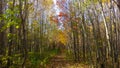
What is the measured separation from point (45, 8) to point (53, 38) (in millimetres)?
32651

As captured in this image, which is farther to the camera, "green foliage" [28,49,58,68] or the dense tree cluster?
"green foliage" [28,49,58,68]

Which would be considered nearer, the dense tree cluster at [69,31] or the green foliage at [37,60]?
the dense tree cluster at [69,31]

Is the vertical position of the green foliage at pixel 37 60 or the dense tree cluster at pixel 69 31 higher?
the dense tree cluster at pixel 69 31

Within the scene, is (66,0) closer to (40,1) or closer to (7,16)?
(40,1)

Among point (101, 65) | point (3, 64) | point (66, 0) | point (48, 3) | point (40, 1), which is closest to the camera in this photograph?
point (3, 64)

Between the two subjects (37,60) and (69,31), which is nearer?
(37,60)

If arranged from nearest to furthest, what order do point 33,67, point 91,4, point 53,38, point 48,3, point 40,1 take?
point 33,67 < point 91,4 < point 40,1 < point 48,3 < point 53,38

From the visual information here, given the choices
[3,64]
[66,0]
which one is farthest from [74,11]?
[3,64]

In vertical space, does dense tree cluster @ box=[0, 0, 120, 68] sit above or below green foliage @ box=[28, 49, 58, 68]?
above

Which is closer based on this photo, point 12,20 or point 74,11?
point 12,20

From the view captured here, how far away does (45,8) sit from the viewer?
32812 millimetres

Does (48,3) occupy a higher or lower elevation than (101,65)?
higher

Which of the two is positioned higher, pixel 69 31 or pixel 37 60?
pixel 69 31

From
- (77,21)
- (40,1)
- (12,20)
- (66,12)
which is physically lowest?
(12,20)
